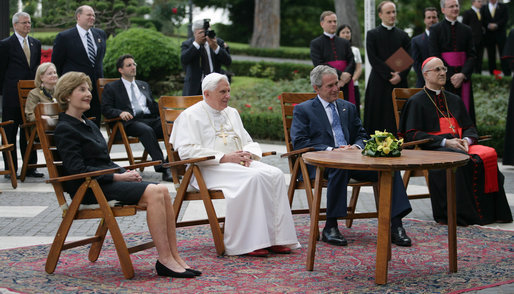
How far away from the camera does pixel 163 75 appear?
19828 millimetres

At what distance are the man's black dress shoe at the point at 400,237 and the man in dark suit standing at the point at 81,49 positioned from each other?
525cm

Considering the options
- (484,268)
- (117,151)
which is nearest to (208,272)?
(484,268)

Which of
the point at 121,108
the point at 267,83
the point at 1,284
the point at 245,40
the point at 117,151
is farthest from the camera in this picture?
the point at 245,40

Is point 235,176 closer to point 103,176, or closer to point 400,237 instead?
point 103,176

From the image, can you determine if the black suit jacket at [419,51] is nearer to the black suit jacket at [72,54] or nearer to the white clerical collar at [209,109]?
the black suit jacket at [72,54]

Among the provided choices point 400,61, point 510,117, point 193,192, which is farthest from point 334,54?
point 193,192

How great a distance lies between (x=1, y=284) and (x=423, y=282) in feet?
8.98

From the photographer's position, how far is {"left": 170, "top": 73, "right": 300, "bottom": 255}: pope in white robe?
19.6 feet

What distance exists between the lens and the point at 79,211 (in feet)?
18.0

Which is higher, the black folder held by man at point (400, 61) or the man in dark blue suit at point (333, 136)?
the black folder held by man at point (400, 61)

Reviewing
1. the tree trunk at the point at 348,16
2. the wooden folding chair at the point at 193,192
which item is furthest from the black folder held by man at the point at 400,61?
the tree trunk at the point at 348,16

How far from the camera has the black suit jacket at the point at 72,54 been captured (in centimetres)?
1041

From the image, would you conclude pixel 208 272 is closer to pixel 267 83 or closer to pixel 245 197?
pixel 245 197

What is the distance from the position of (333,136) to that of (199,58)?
170 inches
